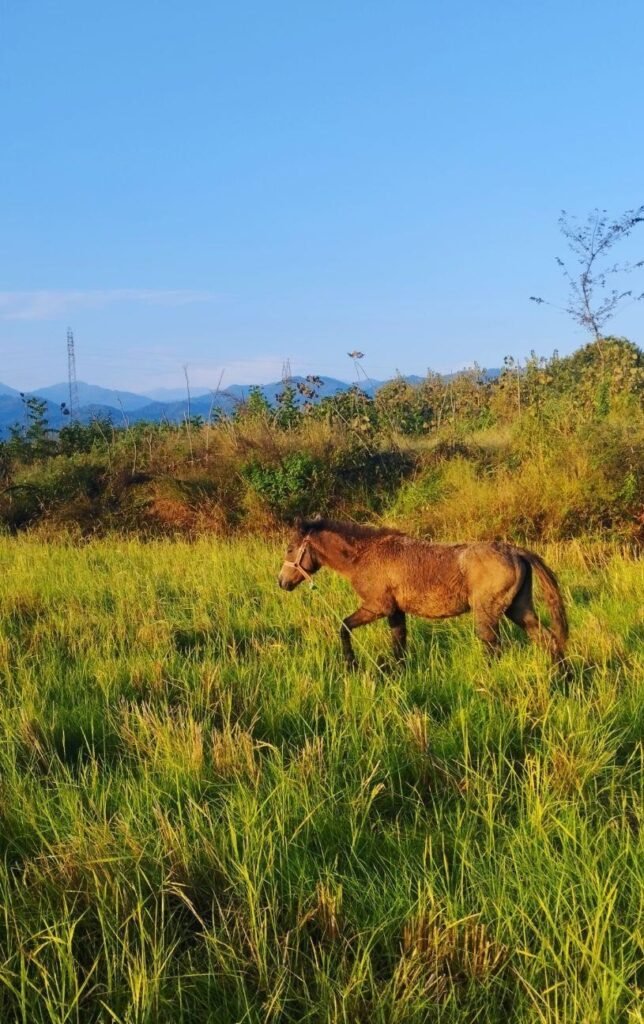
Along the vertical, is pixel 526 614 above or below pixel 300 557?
below

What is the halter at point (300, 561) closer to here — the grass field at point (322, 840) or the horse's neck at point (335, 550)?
the horse's neck at point (335, 550)

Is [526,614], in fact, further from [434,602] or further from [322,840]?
[322,840]

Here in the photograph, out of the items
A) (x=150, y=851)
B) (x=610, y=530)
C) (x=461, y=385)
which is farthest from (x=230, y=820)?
(x=461, y=385)

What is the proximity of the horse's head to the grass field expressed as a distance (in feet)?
2.64

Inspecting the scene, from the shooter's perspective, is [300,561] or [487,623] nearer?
[487,623]

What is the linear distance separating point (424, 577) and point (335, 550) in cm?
74

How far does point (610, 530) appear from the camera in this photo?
453 inches

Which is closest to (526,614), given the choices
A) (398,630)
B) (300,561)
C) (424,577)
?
(424,577)

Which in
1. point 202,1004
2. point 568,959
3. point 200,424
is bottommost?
point 202,1004

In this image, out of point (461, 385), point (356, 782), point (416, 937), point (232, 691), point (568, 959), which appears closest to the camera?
point (568, 959)

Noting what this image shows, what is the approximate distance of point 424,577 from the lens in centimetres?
558

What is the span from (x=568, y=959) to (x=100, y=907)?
1.46 metres

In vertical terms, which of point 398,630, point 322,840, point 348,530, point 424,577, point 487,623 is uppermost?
point 348,530

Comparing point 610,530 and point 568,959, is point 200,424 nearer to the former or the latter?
point 610,530
